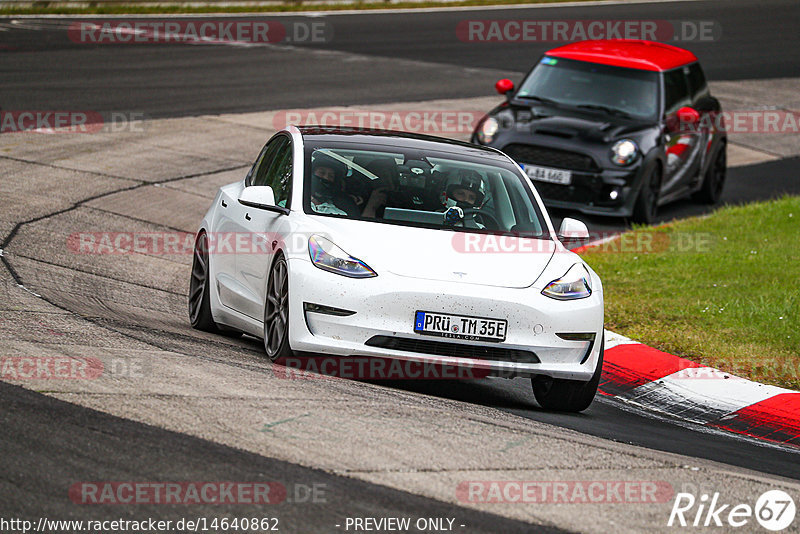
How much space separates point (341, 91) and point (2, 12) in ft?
39.2

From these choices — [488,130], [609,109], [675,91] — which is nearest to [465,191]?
[488,130]

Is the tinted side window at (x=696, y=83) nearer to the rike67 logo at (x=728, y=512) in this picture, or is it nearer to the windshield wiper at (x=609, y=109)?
the windshield wiper at (x=609, y=109)

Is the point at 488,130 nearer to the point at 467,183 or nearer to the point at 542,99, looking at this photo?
the point at 542,99

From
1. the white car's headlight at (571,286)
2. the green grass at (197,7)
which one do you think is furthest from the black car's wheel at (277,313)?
the green grass at (197,7)

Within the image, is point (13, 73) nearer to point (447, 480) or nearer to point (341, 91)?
point (341, 91)

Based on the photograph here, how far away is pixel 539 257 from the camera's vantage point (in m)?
7.87

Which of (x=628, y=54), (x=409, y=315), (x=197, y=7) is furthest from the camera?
(x=197, y=7)

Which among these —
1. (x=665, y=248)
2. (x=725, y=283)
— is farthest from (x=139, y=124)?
(x=725, y=283)

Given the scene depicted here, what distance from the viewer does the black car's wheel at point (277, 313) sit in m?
7.57

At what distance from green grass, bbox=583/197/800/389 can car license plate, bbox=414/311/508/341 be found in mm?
2642

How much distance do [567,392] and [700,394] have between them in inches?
51.3

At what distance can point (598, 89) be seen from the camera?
52.1 ft

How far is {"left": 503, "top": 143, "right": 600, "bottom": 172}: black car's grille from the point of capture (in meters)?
14.9

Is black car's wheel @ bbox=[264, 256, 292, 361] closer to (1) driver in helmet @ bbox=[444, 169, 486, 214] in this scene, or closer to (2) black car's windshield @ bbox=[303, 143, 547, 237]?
(2) black car's windshield @ bbox=[303, 143, 547, 237]
